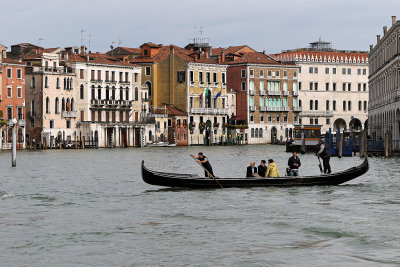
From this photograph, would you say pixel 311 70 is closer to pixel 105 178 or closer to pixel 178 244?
pixel 105 178

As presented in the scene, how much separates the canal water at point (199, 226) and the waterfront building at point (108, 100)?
5405 centimetres

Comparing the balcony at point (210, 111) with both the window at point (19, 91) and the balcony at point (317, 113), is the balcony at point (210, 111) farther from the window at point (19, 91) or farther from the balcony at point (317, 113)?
the window at point (19, 91)

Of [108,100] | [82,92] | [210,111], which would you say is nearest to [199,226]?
[82,92]

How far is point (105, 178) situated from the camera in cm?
3594

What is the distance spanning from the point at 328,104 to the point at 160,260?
99.7 m

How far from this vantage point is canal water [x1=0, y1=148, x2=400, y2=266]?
626 inches

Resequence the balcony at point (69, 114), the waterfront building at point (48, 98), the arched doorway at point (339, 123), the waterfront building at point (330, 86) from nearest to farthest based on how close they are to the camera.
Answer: the waterfront building at point (48, 98) → the balcony at point (69, 114) → the waterfront building at point (330, 86) → the arched doorway at point (339, 123)

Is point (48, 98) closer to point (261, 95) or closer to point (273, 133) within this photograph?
point (261, 95)

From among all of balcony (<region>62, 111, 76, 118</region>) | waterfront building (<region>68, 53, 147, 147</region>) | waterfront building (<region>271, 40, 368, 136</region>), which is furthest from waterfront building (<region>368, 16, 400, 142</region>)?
balcony (<region>62, 111, 76, 118</region>)

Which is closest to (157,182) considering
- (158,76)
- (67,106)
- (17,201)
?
(17,201)

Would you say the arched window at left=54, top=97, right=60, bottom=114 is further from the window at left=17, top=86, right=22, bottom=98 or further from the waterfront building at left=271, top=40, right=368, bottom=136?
the waterfront building at left=271, top=40, right=368, bottom=136

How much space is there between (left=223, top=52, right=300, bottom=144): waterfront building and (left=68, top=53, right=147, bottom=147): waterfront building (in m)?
14.1

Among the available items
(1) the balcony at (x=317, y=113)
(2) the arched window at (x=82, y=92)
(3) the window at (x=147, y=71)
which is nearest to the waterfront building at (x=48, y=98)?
(2) the arched window at (x=82, y=92)

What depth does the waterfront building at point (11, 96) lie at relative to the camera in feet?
248
